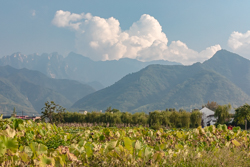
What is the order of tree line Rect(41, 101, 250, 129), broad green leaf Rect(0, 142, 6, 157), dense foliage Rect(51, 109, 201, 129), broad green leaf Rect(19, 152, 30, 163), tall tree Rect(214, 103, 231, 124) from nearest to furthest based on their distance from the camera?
broad green leaf Rect(0, 142, 6, 157)
broad green leaf Rect(19, 152, 30, 163)
tree line Rect(41, 101, 250, 129)
dense foliage Rect(51, 109, 201, 129)
tall tree Rect(214, 103, 231, 124)

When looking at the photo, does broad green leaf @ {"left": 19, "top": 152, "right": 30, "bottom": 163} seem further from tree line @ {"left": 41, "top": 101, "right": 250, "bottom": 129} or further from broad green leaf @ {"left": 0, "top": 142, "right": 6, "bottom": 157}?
tree line @ {"left": 41, "top": 101, "right": 250, "bottom": 129}

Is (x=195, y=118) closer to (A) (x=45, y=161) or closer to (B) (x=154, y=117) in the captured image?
(B) (x=154, y=117)

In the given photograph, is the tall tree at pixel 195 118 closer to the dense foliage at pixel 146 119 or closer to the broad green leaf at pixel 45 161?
the dense foliage at pixel 146 119

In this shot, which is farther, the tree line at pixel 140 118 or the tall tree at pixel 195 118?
the tall tree at pixel 195 118

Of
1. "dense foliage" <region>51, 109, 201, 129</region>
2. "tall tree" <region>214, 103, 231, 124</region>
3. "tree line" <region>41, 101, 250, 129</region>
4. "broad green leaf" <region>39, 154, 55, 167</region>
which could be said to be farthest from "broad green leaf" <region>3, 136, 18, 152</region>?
"tall tree" <region>214, 103, 231, 124</region>

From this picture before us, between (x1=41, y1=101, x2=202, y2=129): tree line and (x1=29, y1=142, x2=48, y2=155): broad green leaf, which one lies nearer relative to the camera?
(x1=29, y1=142, x2=48, y2=155): broad green leaf

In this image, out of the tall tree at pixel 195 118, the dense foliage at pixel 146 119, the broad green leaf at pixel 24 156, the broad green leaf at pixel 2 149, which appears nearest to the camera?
the broad green leaf at pixel 2 149

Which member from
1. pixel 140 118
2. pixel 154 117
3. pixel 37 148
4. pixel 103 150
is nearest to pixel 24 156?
pixel 37 148

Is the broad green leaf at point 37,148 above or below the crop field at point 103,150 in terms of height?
above

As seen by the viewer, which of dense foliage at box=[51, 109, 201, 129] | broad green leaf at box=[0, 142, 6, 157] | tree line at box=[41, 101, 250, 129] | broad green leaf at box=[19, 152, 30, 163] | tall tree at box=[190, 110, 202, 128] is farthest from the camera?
tall tree at box=[190, 110, 202, 128]

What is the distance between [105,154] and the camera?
370 centimetres

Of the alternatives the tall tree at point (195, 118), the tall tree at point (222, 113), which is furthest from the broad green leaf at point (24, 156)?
the tall tree at point (222, 113)

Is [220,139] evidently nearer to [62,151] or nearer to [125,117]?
[62,151]

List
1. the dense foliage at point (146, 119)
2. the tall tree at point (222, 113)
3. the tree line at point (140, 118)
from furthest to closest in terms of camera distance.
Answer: the tall tree at point (222, 113) → the dense foliage at point (146, 119) → the tree line at point (140, 118)
